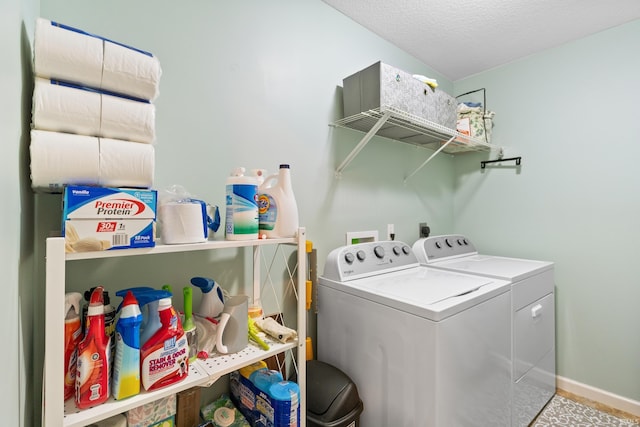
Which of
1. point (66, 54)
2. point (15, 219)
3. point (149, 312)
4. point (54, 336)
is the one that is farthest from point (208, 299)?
point (66, 54)

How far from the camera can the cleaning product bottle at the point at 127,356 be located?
74 centimetres

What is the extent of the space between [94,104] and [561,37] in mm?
2702

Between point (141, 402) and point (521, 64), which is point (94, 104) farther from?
point (521, 64)

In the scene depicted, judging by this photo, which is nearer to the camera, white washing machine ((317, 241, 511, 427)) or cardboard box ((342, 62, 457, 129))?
white washing machine ((317, 241, 511, 427))

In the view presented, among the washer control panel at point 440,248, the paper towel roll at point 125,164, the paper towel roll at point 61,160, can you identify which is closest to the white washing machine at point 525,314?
the washer control panel at point 440,248

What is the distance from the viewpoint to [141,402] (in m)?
0.75

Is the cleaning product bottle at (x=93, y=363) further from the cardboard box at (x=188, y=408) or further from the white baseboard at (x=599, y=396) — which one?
the white baseboard at (x=599, y=396)

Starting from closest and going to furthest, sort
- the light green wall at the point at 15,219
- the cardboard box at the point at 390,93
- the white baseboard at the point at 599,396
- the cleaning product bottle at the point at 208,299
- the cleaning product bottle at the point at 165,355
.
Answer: the light green wall at the point at 15,219
the cleaning product bottle at the point at 165,355
the cleaning product bottle at the point at 208,299
the cardboard box at the point at 390,93
the white baseboard at the point at 599,396

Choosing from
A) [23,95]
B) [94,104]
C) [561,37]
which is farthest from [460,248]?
[23,95]

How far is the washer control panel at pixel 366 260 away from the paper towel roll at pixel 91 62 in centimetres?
107

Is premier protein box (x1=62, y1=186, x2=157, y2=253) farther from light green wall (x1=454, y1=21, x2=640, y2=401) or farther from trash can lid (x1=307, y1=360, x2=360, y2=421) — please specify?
light green wall (x1=454, y1=21, x2=640, y2=401)

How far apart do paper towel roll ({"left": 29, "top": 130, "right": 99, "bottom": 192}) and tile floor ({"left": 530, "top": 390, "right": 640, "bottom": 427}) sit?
2470mm

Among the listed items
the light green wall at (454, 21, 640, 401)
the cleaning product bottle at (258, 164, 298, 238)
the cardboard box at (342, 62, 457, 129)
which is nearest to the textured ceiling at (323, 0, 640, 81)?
the light green wall at (454, 21, 640, 401)

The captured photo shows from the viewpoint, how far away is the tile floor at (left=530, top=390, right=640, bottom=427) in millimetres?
1737
